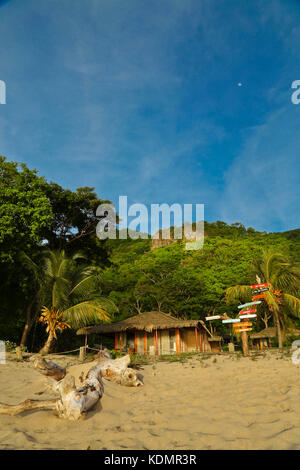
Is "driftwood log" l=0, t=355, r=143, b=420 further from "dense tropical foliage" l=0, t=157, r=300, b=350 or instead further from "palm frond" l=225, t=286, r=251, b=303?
"palm frond" l=225, t=286, r=251, b=303

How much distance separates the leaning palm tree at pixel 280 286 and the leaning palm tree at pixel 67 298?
703cm

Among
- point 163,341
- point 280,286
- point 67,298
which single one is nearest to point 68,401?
point 67,298

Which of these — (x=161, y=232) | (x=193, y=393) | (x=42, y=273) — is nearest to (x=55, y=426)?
(x=193, y=393)

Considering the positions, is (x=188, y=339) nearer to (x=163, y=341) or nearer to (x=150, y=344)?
(x=163, y=341)

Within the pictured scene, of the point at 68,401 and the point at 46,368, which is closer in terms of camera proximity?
the point at 68,401

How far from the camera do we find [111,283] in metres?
32.3

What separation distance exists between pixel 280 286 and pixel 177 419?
13.5 meters

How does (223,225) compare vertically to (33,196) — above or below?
above

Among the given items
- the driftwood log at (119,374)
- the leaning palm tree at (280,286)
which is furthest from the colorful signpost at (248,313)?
the driftwood log at (119,374)

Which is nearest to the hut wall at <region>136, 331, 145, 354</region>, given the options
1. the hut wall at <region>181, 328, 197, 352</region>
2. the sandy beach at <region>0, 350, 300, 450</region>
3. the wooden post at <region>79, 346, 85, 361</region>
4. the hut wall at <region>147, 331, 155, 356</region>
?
the hut wall at <region>147, 331, 155, 356</region>

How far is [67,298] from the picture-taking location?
15367 mm

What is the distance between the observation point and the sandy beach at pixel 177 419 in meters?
2.90

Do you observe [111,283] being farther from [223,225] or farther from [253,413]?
[253,413]
